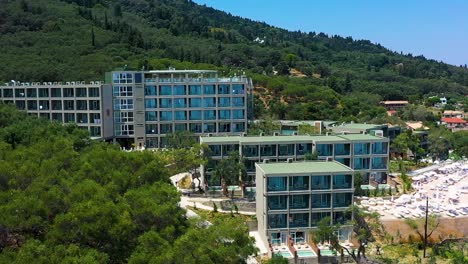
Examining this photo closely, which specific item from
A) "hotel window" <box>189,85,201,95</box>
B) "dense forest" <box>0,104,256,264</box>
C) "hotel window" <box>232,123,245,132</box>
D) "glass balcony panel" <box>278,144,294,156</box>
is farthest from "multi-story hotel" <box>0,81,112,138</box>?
"dense forest" <box>0,104,256,264</box>

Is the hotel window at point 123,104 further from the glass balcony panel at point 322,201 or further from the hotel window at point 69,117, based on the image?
the glass balcony panel at point 322,201

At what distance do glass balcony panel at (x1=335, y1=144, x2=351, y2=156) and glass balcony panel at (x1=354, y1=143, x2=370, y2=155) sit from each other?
0.68m

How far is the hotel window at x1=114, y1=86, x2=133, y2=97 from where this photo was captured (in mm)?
60812

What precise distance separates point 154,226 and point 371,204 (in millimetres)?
23360

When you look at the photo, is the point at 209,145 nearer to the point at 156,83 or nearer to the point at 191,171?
the point at 191,171

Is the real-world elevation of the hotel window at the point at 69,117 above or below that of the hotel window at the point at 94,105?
below

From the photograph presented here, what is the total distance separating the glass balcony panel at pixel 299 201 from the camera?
35.2 metres

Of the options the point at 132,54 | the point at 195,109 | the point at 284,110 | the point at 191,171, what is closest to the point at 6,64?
the point at 132,54

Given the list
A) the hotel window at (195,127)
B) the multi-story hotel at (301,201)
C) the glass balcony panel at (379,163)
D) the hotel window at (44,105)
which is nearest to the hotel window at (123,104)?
the hotel window at (195,127)

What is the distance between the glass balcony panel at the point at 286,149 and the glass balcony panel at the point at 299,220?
442 inches

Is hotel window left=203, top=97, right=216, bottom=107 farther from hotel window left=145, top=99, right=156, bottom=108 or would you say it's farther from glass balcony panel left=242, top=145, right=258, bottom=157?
glass balcony panel left=242, top=145, right=258, bottom=157

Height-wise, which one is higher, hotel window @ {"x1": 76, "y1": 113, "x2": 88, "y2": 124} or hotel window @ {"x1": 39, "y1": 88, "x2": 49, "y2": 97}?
hotel window @ {"x1": 39, "y1": 88, "x2": 49, "y2": 97}

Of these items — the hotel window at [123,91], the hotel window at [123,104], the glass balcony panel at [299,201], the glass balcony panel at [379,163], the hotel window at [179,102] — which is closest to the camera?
the glass balcony panel at [299,201]

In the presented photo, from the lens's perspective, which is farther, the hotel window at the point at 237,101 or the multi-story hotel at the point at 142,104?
the hotel window at the point at 237,101
